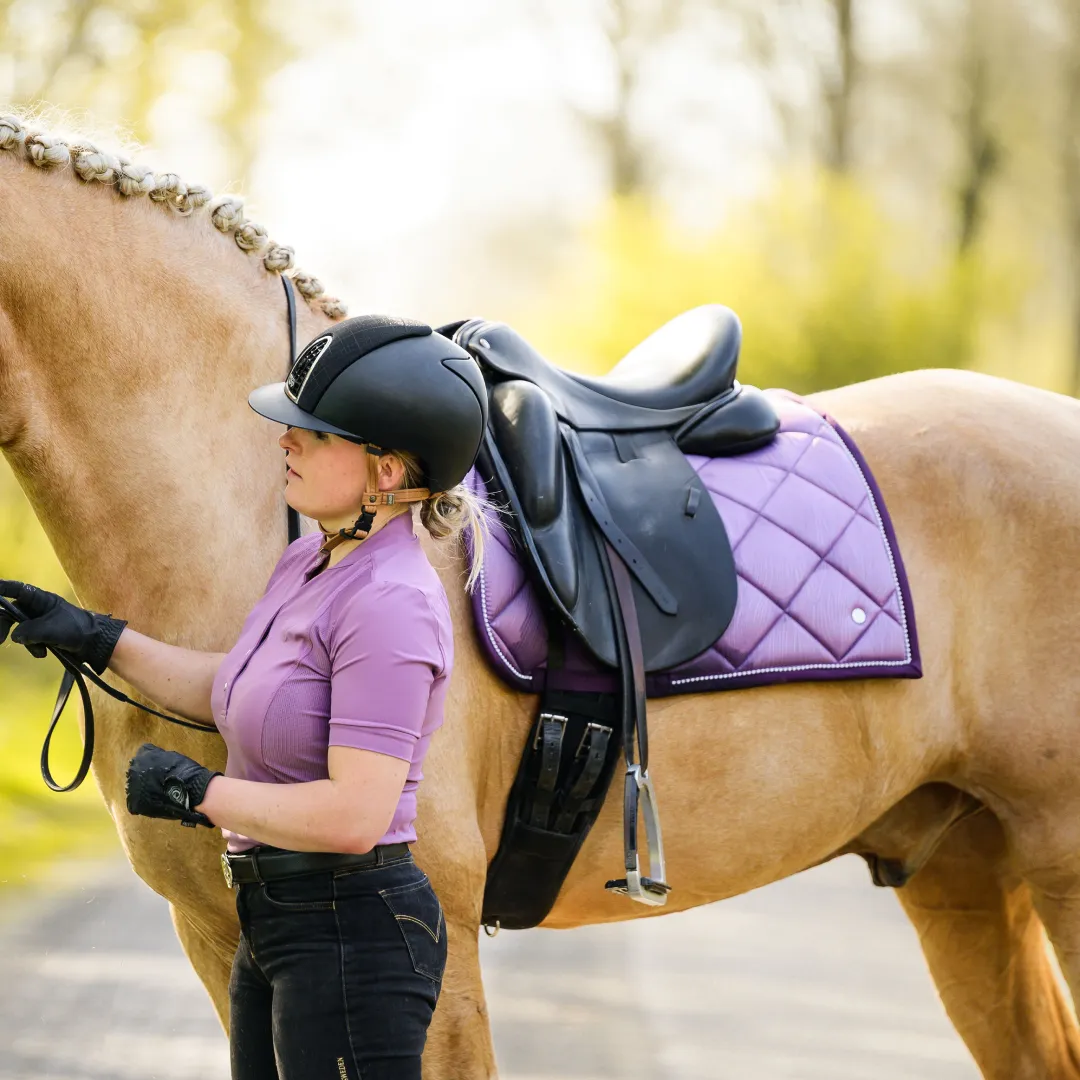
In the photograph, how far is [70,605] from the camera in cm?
213

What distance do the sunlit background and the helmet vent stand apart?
10023 millimetres

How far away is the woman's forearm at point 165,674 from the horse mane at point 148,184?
0.73 metres

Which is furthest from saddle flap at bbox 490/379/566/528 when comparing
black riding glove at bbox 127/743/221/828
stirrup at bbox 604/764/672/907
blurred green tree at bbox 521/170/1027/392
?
blurred green tree at bbox 521/170/1027/392

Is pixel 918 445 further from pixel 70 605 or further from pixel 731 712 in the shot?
pixel 70 605

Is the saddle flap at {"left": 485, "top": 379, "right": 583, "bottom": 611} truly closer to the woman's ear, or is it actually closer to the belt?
the woman's ear

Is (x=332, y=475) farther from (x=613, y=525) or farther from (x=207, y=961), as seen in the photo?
(x=207, y=961)

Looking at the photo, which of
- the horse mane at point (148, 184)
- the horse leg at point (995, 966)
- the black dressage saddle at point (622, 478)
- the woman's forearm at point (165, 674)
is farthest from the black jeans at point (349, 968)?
the horse leg at point (995, 966)

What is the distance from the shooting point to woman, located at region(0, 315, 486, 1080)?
1.79 metres

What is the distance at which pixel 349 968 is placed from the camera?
6.05 feet

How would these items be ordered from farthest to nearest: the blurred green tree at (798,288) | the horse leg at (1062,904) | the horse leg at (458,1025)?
the blurred green tree at (798,288) < the horse leg at (1062,904) < the horse leg at (458,1025)

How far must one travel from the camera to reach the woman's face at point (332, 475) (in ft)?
6.28

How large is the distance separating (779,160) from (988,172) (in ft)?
9.08

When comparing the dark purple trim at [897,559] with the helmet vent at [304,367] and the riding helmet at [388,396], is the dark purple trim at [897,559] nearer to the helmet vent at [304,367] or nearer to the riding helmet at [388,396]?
the riding helmet at [388,396]

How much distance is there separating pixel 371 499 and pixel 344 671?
0.26 metres
